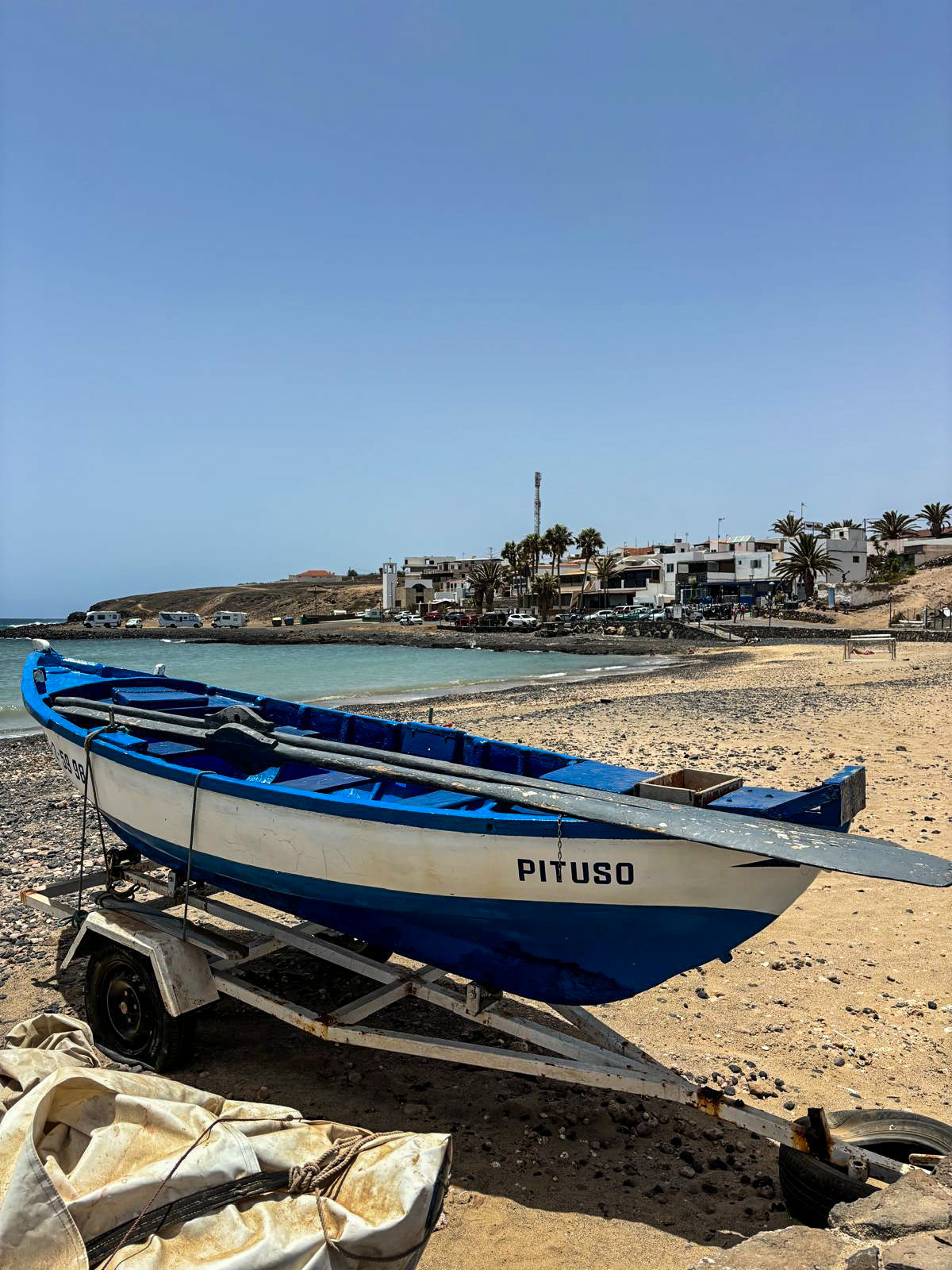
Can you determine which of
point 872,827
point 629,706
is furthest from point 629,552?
point 872,827

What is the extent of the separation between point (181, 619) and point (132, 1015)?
12178cm

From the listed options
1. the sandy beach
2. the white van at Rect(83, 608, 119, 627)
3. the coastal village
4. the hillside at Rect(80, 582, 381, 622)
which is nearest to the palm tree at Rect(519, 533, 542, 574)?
the coastal village

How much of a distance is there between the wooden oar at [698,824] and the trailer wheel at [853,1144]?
4.25ft

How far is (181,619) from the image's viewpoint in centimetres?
11981

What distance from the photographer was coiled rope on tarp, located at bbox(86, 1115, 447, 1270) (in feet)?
9.40

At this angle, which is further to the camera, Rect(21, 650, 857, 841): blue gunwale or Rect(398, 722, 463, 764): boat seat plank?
Rect(398, 722, 463, 764): boat seat plank

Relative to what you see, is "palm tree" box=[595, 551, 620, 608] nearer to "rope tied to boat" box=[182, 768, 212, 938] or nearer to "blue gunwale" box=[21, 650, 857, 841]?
"blue gunwale" box=[21, 650, 857, 841]

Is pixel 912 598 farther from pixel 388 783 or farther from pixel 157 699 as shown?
pixel 388 783

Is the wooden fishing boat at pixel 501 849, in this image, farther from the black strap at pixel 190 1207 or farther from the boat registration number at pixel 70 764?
the black strap at pixel 190 1207

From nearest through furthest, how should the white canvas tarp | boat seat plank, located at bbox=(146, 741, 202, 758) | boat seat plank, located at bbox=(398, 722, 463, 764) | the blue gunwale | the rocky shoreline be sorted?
1. the white canvas tarp
2. the blue gunwale
3. boat seat plank, located at bbox=(146, 741, 202, 758)
4. boat seat plank, located at bbox=(398, 722, 463, 764)
5. the rocky shoreline

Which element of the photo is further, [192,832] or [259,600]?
[259,600]

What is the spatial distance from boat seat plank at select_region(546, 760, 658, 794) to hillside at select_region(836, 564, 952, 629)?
63.7 m

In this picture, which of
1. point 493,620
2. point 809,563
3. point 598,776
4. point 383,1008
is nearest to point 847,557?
point 809,563

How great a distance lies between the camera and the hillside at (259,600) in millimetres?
145500
